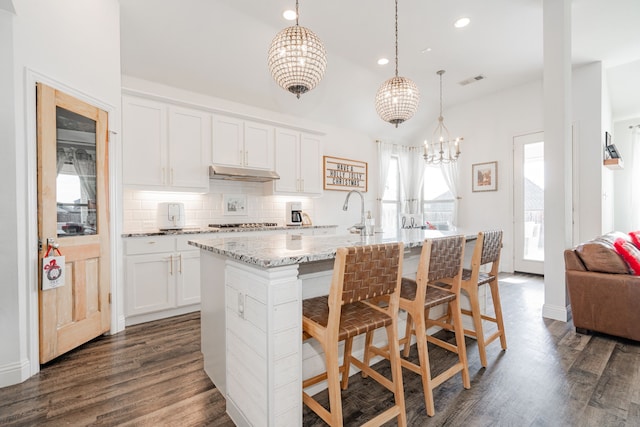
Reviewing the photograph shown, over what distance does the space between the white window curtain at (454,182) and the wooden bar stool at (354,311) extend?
5.06m

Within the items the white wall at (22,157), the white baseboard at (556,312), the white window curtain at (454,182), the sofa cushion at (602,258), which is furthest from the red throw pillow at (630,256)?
the white wall at (22,157)

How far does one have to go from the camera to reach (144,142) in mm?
3312

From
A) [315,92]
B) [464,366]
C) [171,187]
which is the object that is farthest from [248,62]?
[464,366]

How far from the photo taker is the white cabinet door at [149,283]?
3.02 m

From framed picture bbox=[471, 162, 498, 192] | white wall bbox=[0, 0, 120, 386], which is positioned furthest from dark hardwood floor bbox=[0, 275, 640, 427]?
framed picture bbox=[471, 162, 498, 192]

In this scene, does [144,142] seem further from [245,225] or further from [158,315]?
[158,315]

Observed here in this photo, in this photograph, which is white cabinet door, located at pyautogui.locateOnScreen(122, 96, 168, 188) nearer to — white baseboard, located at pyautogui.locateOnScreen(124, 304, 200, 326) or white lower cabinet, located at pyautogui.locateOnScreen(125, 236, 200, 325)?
white lower cabinet, located at pyautogui.locateOnScreen(125, 236, 200, 325)

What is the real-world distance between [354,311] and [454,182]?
209 inches

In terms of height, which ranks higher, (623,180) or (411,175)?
(411,175)

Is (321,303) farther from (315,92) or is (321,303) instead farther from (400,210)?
(400,210)

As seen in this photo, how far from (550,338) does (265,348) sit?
274 centimetres

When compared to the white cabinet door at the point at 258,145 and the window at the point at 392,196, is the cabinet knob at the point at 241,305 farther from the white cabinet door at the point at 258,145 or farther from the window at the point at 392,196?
the window at the point at 392,196

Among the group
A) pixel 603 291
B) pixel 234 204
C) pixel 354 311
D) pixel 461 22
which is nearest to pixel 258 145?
pixel 234 204

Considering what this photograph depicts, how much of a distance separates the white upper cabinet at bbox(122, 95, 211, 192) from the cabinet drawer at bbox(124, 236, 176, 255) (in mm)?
652
